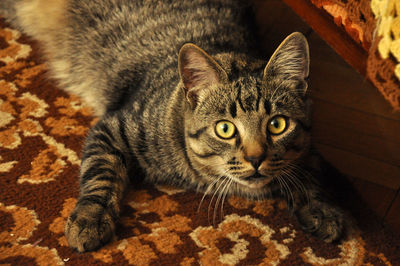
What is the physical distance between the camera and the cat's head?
117cm

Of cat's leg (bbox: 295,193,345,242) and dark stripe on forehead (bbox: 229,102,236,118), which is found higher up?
dark stripe on forehead (bbox: 229,102,236,118)

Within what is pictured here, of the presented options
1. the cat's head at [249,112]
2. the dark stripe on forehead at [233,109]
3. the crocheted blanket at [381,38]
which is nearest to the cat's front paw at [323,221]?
the cat's head at [249,112]

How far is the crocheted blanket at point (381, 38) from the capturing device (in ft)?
2.65

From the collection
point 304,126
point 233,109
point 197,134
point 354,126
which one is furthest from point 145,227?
point 354,126

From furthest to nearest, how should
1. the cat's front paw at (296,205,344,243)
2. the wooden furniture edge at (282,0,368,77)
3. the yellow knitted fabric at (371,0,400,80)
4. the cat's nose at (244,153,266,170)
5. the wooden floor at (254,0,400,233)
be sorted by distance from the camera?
the wooden floor at (254,0,400,233)
the cat's front paw at (296,205,344,243)
the cat's nose at (244,153,266,170)
the wooden furniture edge at (282,0,368,77)
the yellow knitted fabric at (371,0,400,80)

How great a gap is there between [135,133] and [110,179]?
0.55ft

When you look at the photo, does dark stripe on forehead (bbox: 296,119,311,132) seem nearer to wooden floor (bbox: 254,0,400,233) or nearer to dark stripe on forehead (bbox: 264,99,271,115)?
dark stripe on forehead (bbox: 264,99,271,115)

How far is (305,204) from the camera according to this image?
1.34 m

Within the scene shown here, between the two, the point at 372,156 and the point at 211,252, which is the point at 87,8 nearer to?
the point at 211,252

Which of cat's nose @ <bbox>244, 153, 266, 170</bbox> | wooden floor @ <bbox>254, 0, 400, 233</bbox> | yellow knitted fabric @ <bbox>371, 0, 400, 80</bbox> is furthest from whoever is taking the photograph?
wooden floor @ <bbox>254, 0, 400, 233</bbox>

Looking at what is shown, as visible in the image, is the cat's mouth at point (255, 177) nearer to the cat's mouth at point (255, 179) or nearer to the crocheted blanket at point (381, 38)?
the cat's mouth at point (255, 179)

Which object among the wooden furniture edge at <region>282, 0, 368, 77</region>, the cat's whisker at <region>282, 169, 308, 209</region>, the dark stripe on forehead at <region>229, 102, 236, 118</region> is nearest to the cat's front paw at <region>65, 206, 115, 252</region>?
the dark stripe on forehead at <region>229, 102, 236, 118</region>

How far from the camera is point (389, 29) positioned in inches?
32.0

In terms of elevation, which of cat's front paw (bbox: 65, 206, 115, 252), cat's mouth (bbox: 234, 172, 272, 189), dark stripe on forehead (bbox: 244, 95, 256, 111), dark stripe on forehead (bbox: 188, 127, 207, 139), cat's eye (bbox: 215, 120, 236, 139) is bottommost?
cat's front paw (bbox: 65, 206, 115, 252)
